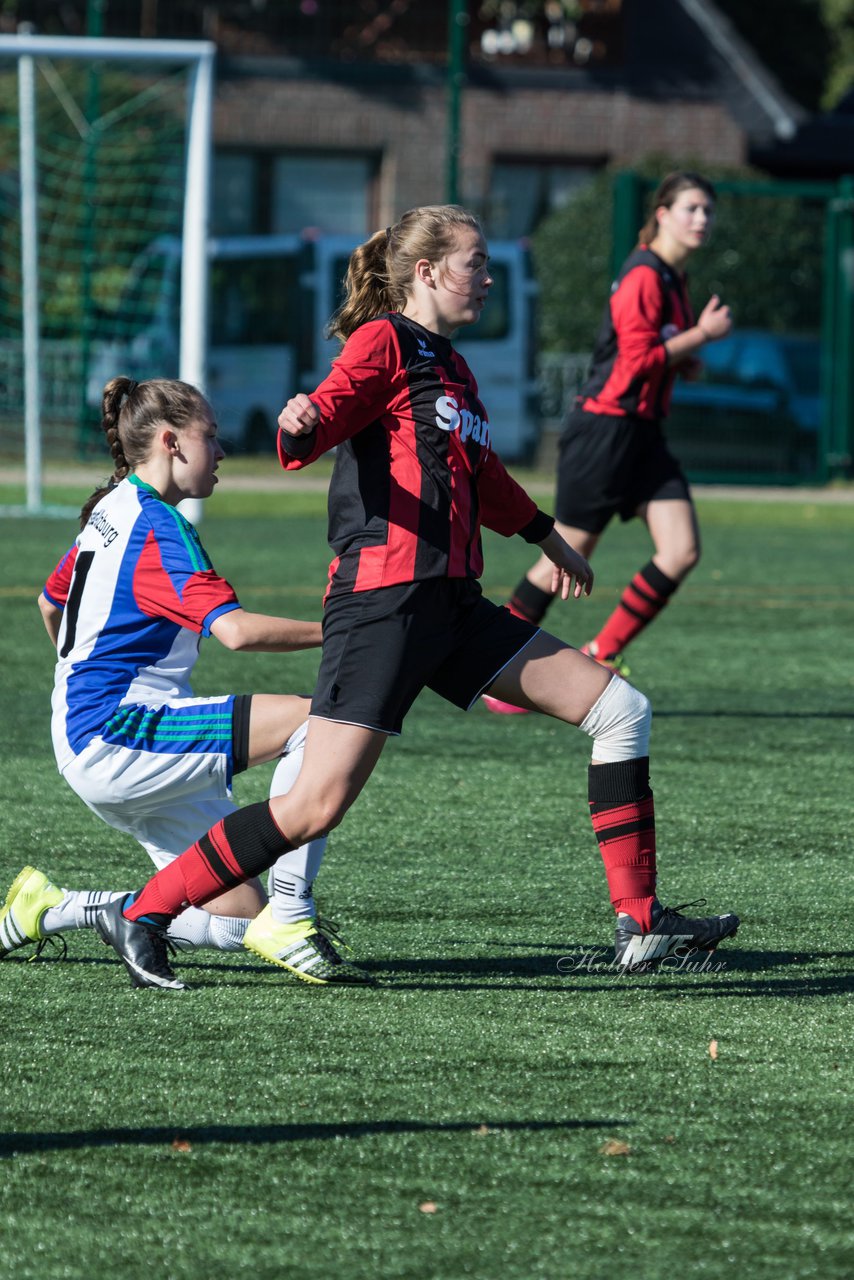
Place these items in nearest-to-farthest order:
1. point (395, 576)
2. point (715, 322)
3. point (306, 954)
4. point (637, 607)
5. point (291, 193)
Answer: point (395, 576) → point (306, 954) → point (715, 322) → point (637, 607) → point (291, 193)

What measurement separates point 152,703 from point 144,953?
1.67ft

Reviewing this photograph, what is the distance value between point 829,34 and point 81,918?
3619 cm

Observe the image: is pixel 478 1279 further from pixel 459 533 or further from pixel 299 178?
pixel 299 178

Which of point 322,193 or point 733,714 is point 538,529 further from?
point 322,193

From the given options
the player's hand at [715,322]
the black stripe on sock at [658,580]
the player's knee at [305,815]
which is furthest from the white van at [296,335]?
the player's knee at [305,815]

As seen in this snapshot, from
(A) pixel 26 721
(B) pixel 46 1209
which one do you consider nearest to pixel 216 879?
(B) pixel 46 1209

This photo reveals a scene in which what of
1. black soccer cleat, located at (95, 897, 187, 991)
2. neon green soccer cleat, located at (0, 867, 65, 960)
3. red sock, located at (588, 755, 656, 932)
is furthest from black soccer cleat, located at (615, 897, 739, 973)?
neon green soccer cleat, located at (0, 867, 65, 960)

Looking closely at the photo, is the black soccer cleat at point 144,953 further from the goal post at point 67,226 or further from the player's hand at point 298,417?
the goal post at point 67,226

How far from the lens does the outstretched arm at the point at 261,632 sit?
397 centimetres

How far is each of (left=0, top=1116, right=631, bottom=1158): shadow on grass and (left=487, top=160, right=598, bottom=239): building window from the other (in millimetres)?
25642

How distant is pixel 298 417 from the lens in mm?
3750

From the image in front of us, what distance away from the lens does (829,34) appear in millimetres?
37656

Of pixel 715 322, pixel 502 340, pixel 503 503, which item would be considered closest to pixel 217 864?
pixel 503 503

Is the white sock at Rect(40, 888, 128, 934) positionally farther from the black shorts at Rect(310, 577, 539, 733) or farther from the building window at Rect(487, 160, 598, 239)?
the building window at Rect(487, 160, 598, 239)
